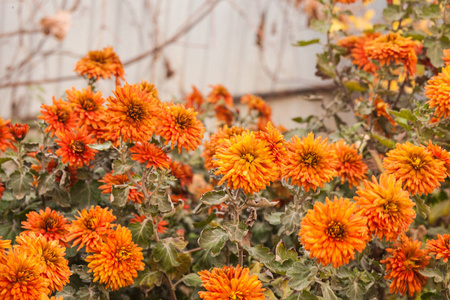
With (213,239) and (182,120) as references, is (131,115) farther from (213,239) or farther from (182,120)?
(213,239)

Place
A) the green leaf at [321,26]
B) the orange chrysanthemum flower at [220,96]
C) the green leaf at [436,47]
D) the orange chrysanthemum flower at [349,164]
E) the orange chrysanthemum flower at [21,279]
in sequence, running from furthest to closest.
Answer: the orange chrysanthemum flower at [220,96] → the green leaf at [321,26] → the green leaf at [436,47] → the orange chrysanthemum flower at [349,164] → the orange chrysanthemum flower at [21,279]

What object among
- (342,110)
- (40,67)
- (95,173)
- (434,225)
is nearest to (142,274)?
(95,173)

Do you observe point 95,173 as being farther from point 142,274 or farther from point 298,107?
point 298,107

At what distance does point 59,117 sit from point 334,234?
0.53m

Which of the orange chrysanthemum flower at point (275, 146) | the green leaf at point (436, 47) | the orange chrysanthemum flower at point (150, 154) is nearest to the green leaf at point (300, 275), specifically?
the orange chrysanthemum flower at point (275, 146)

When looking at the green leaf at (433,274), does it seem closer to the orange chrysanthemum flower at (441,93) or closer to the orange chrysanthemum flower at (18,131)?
the orange chrysanthemum flower at (441,93)

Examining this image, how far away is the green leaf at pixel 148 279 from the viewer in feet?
2.71

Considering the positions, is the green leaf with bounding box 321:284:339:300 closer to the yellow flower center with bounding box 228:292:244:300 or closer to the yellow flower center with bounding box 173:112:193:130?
the yellow flower center with bounding box 228:292:244:300

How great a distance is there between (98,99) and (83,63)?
0.55ft

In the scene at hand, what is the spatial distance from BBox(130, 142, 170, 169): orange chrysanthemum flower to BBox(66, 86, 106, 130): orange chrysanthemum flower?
11 centimetres

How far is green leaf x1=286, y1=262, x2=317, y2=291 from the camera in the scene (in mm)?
682

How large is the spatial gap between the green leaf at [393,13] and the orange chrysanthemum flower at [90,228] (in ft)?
2.94

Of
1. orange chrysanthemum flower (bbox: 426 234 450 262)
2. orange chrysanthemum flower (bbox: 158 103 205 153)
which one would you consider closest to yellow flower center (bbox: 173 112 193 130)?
orange chrysanthemum flower (bbox: 158 103 205 153)

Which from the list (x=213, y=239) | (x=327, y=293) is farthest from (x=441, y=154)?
(x=213, y=239)
